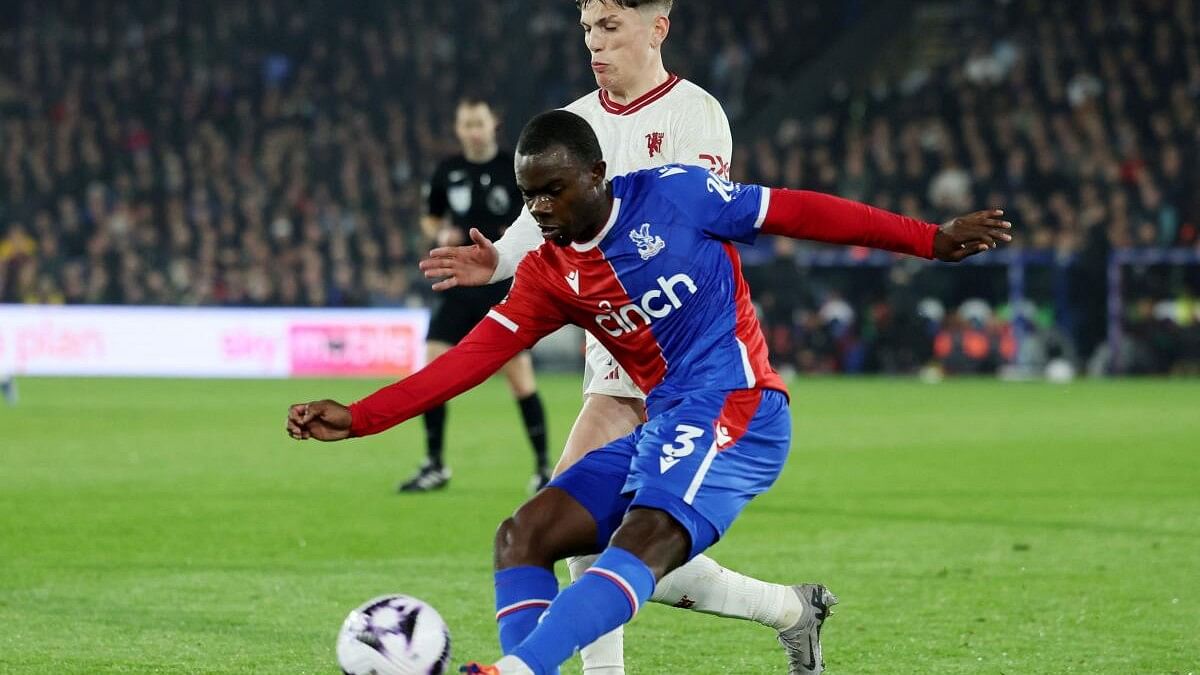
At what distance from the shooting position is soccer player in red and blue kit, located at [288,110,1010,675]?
4.23m

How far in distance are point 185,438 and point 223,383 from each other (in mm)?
7994

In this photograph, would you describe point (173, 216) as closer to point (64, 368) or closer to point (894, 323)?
point (64, 368)

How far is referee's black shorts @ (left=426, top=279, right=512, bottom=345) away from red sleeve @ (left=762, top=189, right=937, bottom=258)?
5.93 meters

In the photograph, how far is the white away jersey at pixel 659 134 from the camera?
17.0 ft

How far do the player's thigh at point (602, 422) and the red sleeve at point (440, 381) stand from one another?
586 millimetres

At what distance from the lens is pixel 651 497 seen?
164 inches

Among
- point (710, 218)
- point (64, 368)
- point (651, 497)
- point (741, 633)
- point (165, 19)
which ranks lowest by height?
point (64, 368)

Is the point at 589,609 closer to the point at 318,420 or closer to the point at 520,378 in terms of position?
the point at 318,420

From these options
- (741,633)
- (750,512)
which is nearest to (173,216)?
(750,512)

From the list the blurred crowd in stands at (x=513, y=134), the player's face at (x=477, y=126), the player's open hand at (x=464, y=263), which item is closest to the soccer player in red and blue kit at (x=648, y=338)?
the player's open hand at (x=464, y=263)

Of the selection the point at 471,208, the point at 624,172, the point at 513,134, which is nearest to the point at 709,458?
the point at 624,172

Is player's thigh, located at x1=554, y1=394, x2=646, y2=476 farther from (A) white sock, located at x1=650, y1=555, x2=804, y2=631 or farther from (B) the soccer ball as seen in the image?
(B) the soccer ball

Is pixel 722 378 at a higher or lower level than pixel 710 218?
lower

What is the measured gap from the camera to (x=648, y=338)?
4484mm
